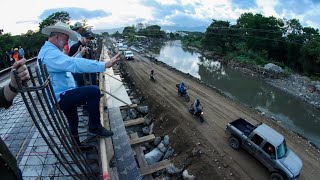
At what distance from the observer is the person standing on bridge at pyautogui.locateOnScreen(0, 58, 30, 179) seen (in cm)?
215

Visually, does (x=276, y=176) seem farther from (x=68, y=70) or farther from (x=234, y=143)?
(x=68, y=70)

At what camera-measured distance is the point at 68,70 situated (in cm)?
404

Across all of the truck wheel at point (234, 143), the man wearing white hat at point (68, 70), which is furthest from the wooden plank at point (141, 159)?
the man wearing white hat at point (68, 70)

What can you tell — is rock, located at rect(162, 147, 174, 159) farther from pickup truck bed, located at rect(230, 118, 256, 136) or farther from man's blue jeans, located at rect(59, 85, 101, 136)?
man's blue jeans, located at rect(59, 85, 101, 136)

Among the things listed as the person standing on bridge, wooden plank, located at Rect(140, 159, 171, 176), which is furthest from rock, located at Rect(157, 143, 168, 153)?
the person standing on bridge

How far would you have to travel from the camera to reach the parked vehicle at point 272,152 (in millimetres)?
9695

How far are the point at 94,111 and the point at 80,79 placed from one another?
3338mm

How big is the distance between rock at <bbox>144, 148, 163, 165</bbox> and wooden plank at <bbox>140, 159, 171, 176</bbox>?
2.71ft

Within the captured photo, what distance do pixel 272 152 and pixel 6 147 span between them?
1038cm

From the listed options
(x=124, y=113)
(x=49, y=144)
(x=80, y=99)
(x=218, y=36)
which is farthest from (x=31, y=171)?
(x=218, y=36)

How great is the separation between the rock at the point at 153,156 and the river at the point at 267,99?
11.4 metres

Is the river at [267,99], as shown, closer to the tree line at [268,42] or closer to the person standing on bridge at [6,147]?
the tree line at [268,42]

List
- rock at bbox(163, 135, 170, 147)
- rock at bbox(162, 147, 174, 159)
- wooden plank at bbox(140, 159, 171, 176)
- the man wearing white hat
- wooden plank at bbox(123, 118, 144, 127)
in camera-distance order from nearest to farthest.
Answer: the man wearing white hat → wooden plank at bbox(140, 159, 171, 176) → rock at bbox(162, 147, 174, 159) → rock at bbox(163, 135, 170, 147) → wooden plank at bbox(123, 118, 144, 127)

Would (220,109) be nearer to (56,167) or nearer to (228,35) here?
(56,167)
